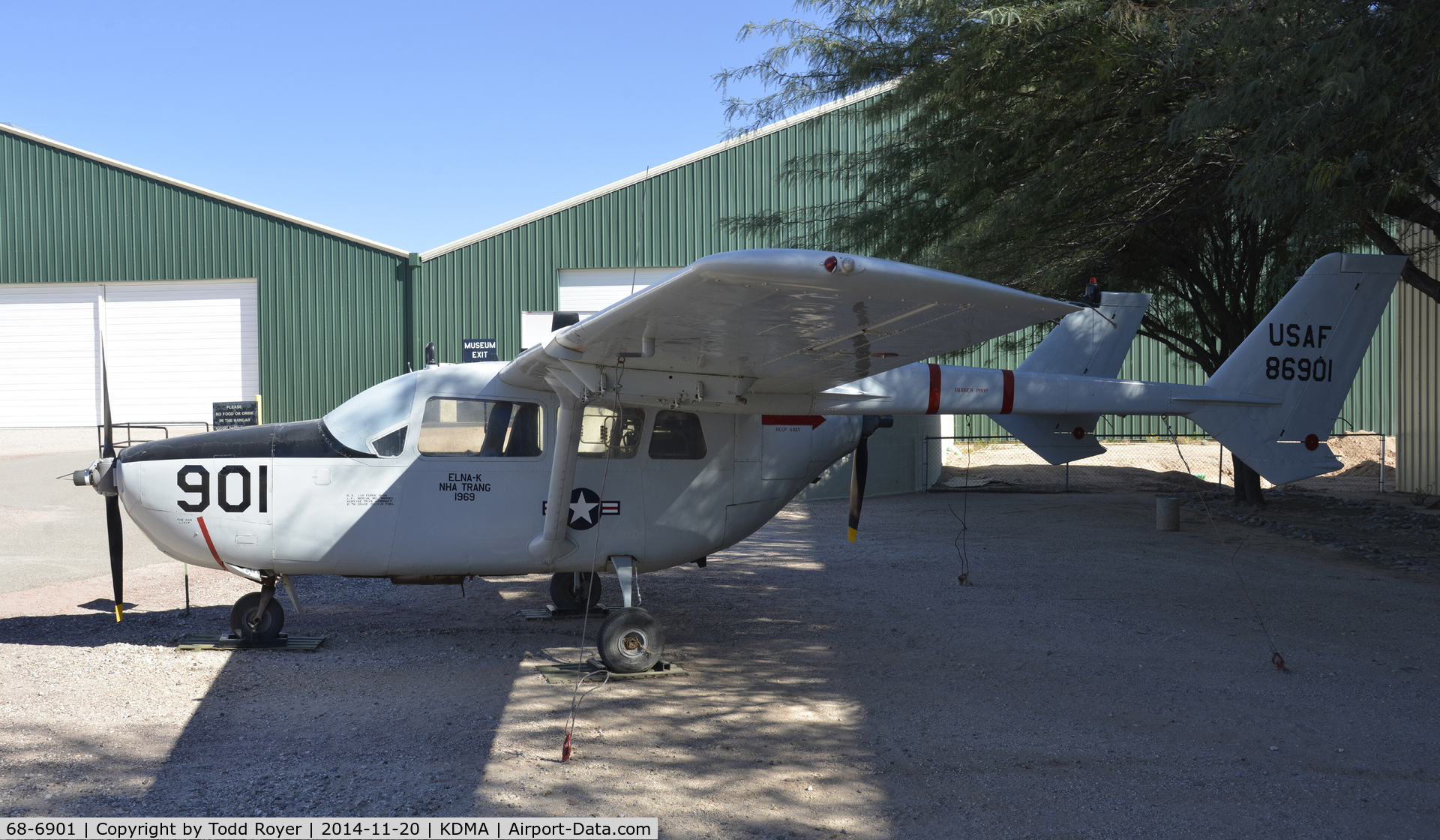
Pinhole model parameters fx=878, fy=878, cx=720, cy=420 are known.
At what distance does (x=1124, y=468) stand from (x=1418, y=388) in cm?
686

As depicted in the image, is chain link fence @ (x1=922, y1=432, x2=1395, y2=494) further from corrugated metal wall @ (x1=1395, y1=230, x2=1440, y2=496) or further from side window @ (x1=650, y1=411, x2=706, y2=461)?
side window @ (x1=650, y1=411, x2=706, y2=461)

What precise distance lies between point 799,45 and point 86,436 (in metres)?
22.6

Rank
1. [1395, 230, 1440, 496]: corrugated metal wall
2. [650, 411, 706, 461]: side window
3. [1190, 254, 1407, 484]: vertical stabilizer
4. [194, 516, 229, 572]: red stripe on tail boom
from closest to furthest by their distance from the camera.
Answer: [194, 516, 229, 572]: red stripe on tail boom
[650, 411, 706, 461]: side window
[1190, 254, 1407, 484]: vertical stabilizer
[1395, 230, 1440, 496]: corrugated metal wall

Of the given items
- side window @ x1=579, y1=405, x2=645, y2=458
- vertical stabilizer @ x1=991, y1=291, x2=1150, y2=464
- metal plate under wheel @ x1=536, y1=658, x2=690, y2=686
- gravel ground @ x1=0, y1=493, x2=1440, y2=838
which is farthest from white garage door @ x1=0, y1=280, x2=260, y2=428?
vertical stabilizer @ x1=991, y1=291, x2=1150, y2=464

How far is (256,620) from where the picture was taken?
22.5 ft

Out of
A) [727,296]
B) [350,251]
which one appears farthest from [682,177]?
[727,296]

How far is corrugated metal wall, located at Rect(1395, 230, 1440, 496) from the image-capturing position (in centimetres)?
1678

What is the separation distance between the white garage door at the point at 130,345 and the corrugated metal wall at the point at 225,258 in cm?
43

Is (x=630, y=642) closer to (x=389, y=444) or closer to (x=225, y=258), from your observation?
(x=389, y=444)

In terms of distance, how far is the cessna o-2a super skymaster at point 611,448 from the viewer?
20.6ft

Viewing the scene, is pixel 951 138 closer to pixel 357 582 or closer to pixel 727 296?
pixel 727 296

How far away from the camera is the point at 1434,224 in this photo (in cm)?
928

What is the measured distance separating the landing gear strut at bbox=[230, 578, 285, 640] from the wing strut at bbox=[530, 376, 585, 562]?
218cm

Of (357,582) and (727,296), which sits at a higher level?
(727,296)
